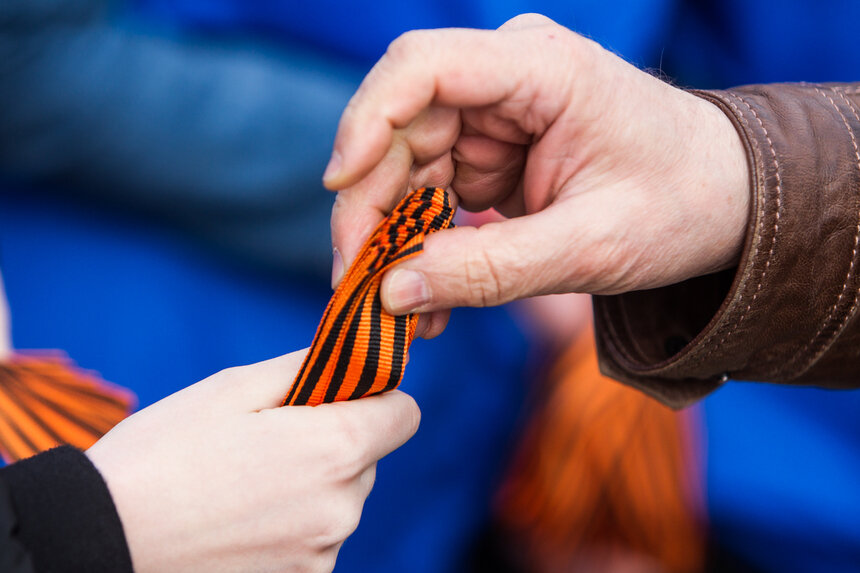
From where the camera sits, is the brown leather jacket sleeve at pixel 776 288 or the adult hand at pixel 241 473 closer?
the adult hand at pixel 241 473

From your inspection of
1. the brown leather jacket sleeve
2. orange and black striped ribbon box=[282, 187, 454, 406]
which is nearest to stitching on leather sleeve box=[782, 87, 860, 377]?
the brown leather jacket sleeve

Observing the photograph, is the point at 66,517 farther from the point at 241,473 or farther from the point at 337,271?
the point at 337,271

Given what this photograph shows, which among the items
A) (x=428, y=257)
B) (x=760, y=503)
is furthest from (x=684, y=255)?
(x=760, y=503)

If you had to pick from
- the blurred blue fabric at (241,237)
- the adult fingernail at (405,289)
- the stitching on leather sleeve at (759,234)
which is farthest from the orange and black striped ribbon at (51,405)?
the stitching on leather sleeve at (759,234)

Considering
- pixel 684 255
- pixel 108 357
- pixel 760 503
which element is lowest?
pixel 760 503

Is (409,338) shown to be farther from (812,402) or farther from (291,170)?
(812,402)

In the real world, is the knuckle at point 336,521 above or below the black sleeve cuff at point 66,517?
below

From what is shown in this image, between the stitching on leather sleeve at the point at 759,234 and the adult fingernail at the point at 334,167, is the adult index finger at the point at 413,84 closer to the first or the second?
the adult fingernail at the point at 334,167
